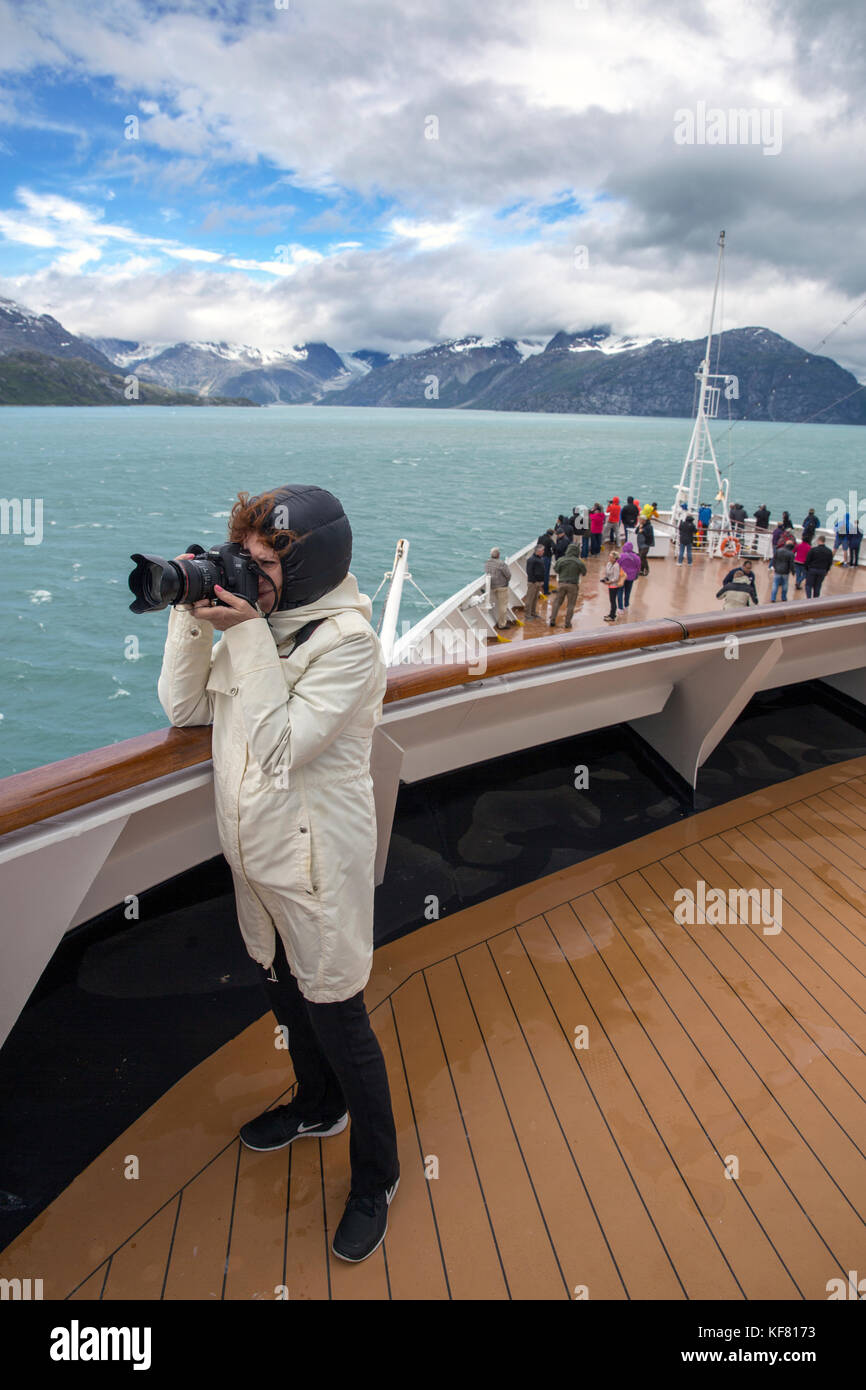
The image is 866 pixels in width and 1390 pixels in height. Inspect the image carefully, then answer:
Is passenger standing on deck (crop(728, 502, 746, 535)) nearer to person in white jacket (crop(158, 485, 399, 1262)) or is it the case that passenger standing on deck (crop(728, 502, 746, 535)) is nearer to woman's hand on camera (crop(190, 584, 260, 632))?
person in white jacket (crop(158, 485, 399, 1262))

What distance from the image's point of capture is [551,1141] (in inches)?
75.9

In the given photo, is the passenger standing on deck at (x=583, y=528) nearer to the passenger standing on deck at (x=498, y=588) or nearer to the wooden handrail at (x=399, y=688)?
the passenger standing on deck at (x=498, y=588)

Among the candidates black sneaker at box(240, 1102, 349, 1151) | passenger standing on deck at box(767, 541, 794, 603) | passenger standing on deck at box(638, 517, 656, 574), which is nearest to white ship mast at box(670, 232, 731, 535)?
passenger standing on deck at box(638, 517, 656, 574)

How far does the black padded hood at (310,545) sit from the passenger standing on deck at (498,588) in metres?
7.06

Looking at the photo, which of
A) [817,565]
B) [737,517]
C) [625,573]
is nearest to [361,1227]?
[625,573]

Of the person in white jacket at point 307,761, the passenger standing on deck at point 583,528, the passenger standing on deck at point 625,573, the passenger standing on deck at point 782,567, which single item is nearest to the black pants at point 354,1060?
the person in white jacket at point 307,761

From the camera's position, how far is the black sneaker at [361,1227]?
165 centimetres

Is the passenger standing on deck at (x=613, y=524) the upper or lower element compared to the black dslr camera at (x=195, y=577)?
upper

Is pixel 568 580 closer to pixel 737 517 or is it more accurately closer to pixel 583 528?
pixel 583 528

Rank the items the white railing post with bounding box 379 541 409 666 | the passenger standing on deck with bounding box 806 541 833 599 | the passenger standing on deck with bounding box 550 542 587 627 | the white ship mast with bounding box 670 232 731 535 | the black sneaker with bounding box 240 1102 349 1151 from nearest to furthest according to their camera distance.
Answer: the black sneaker with bounding box 240 1102 349 1151
the white railing post with bounding box 379 541 409 666
the passenger standing on deck with bounding box 550 542 587 627
the passenger standing on deck with bounding box 806 541 833 599
the white ship mast with bounding box 670 232 731 535

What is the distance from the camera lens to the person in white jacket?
1.35 m

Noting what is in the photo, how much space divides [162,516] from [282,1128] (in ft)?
117
